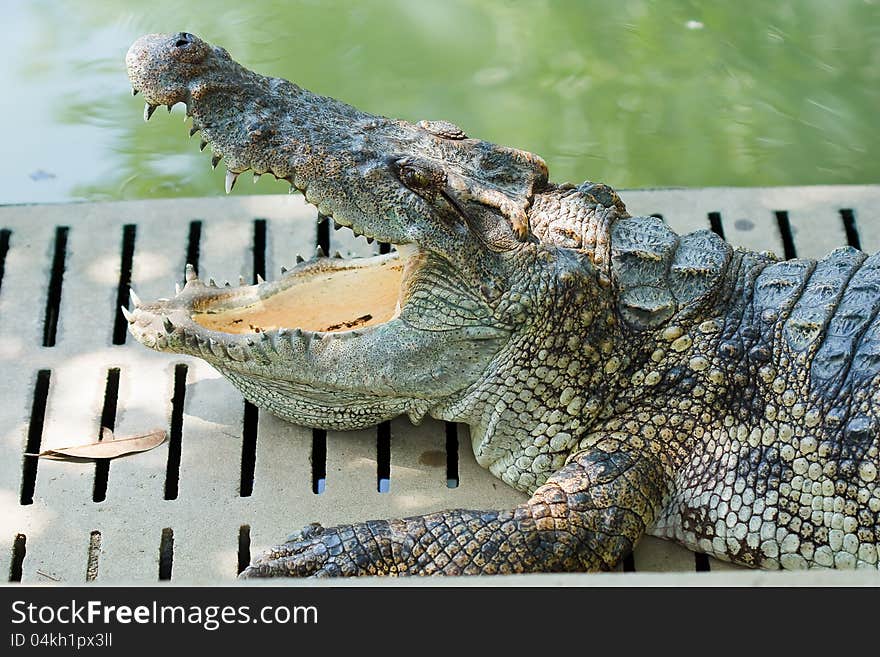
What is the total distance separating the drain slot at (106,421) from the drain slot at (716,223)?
2.47 meters

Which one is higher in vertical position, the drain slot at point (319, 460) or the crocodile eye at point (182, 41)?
the crocodile eye at point (182, 41)

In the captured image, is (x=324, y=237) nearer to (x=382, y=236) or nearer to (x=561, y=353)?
(x=382, y=236)

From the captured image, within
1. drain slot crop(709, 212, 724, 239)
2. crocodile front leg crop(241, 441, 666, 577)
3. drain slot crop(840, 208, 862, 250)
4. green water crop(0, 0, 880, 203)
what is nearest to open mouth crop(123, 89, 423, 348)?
crocodile front leg crop(241, 441, 666, 577)

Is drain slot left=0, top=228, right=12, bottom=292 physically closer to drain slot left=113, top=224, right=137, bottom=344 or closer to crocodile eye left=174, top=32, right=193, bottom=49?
drain slot left=113, top=224, right=137, bottom=344

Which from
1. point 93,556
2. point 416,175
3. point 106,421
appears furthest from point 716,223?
point 93,556

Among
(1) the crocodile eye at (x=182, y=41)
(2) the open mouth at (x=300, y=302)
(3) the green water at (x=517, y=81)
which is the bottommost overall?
(2) the open mouth at (x=300, y=302)

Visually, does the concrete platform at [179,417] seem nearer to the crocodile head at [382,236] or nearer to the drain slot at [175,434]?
the drain slot at [175,434]

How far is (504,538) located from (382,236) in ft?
3.33

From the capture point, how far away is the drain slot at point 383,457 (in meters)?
4.07

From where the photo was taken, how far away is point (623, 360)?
12.6 feet

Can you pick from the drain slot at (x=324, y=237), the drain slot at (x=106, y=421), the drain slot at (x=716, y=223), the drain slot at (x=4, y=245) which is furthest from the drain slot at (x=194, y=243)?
the drain slot at (x=716, y=223)

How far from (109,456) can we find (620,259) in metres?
1.84
